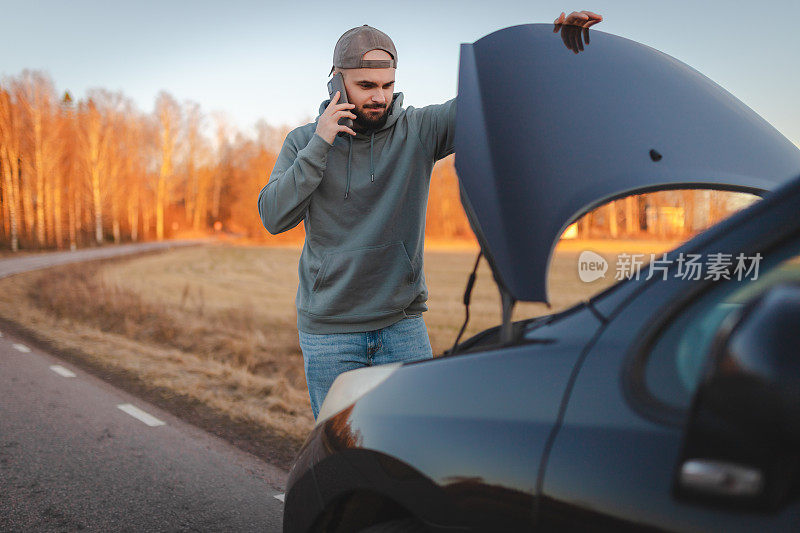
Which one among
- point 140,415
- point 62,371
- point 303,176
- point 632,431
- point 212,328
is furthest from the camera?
point 212,328

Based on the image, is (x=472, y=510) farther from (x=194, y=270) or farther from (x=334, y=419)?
(x=194, y=270)

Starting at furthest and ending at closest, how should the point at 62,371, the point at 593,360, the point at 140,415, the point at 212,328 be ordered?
the point at 212,328, the point at 62,371, the point at 140,415, the point at 593,360

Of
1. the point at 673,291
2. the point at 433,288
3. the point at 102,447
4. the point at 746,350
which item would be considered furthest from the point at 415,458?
the point at 433,288

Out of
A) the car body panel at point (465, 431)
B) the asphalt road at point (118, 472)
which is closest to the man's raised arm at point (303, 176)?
the car body panel at point (465, 431)

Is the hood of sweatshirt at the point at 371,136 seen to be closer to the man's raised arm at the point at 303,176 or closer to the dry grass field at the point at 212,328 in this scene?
the man's raised arm at the point at 303,176

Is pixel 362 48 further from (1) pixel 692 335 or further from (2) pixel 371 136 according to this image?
(1) pixel 692 335

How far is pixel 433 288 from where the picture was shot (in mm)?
23547

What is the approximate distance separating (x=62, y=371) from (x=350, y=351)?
18.5 feet

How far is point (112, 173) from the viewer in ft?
167

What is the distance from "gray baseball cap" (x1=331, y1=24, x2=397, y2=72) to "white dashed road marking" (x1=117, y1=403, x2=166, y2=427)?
12.0ft

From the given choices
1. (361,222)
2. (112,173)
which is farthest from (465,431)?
(112,173)

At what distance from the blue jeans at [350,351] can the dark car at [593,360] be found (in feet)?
1.96

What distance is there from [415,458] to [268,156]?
79.5 metres

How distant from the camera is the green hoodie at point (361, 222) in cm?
240
